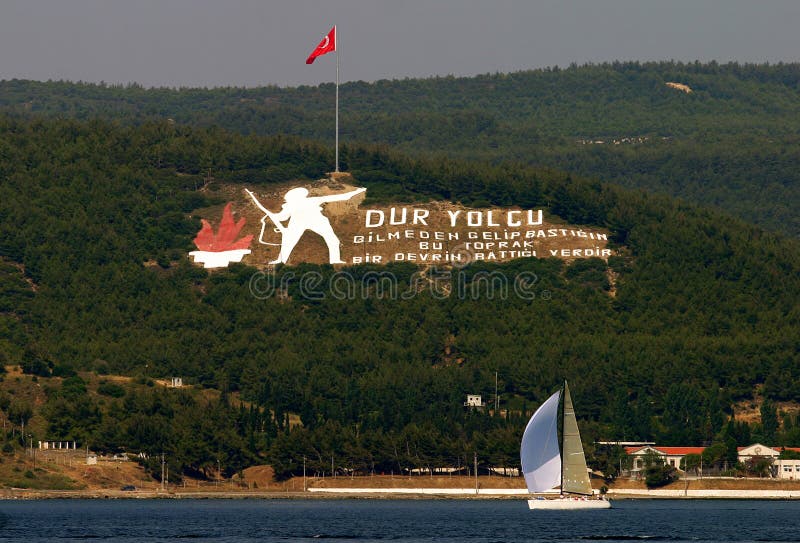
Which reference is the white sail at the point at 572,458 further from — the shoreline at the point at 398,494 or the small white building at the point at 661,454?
the small white building at the point at 661,454

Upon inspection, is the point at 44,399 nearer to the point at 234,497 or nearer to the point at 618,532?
the point at 234,497

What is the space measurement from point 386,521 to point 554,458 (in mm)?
14037

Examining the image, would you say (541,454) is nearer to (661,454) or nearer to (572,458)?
(572,458)

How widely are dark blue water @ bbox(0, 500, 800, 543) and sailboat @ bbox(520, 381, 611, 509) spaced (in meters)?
2.29

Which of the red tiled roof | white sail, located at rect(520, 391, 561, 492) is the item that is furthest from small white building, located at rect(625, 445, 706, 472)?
white sail, located at rect(520, 391, 561, 492)

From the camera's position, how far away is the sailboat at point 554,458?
13338cm

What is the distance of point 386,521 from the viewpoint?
133m

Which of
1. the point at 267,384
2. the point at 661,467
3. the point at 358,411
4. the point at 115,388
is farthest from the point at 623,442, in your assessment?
the point at 115,388

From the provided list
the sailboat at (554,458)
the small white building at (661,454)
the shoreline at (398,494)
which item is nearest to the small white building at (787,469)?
the shoreline at (398,494)

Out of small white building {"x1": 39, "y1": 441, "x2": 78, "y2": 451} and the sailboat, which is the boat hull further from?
small white building {"x1": 39, "y1": 441, "x2": 78, "y2": 451}

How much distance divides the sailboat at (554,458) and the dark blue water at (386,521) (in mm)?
2289

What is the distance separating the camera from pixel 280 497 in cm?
16450

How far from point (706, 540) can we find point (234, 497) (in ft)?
206

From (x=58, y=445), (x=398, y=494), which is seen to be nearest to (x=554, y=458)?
(x=398, y=494)
